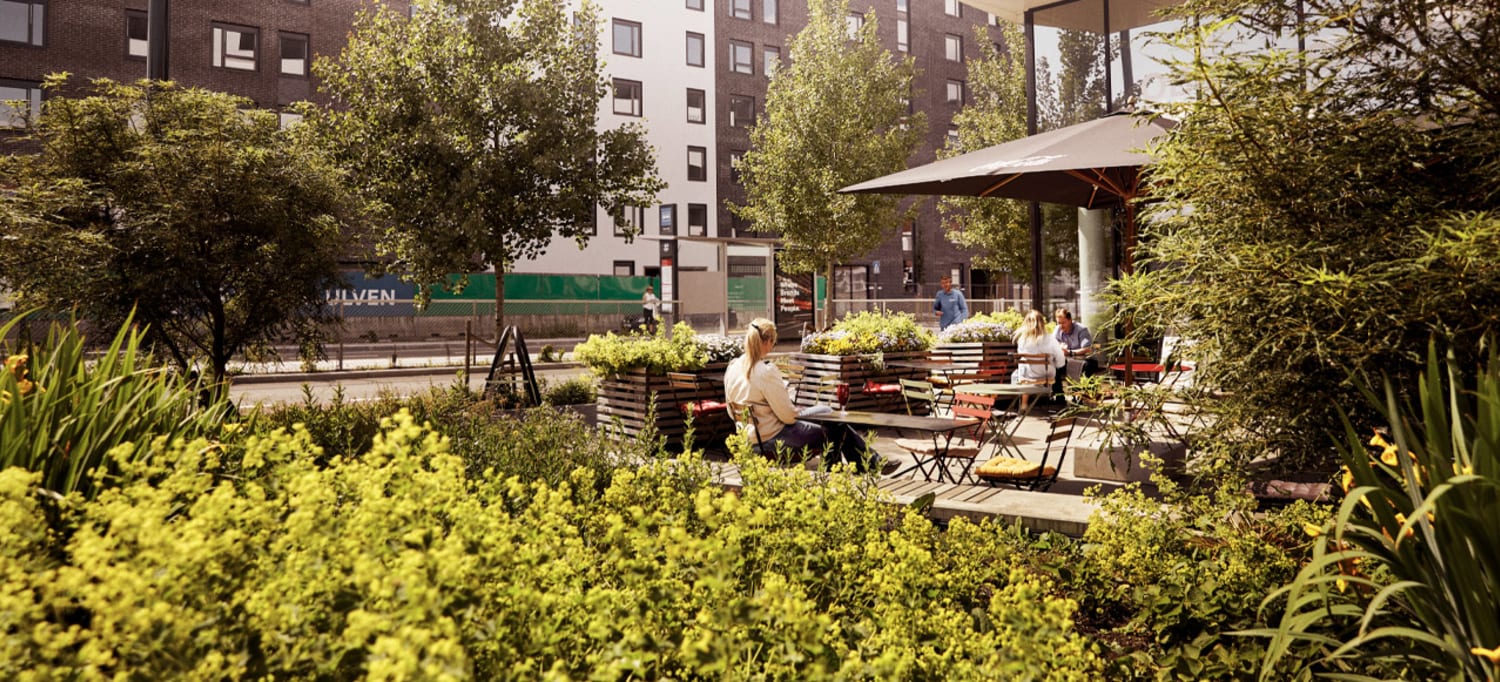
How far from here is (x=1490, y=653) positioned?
212 centimetres

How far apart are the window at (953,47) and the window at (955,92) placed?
125 centimetres

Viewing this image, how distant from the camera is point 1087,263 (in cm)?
1430

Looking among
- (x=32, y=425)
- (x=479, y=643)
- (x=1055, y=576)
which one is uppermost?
(x=32, y=425)

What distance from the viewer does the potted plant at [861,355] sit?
11438mm

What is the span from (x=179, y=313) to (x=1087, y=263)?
38.2 feet

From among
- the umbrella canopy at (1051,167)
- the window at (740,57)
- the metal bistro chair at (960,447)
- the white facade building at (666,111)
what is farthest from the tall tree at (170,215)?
the window at (740,57)

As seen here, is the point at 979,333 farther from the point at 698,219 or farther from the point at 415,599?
the point at 698,219

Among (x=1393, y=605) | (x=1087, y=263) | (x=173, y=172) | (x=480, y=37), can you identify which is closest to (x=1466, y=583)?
(x=1393, y=605)

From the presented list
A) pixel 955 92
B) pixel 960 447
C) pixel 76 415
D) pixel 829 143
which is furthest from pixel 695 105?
pixel 76 415

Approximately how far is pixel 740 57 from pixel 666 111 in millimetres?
5202

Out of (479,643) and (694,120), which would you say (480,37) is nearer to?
(479,643)

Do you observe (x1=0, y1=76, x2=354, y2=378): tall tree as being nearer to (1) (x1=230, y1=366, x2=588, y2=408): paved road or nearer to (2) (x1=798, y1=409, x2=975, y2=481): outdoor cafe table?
(2) (x1=798, y1=409, x2=975, y2=481): outdoor cafe table

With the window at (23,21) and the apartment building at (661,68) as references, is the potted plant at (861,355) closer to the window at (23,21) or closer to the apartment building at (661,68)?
the apartment building at (661,68)

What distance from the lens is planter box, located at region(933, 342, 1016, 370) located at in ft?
43.1
